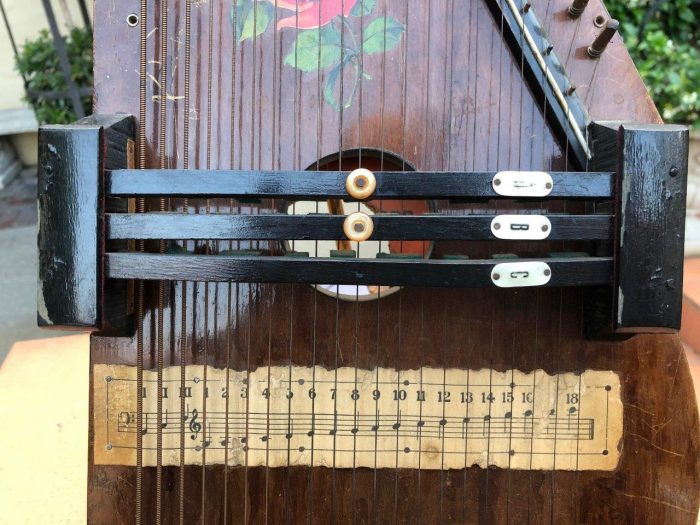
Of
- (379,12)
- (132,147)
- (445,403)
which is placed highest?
(379,12)

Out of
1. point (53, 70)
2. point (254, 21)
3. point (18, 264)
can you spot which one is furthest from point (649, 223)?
point (53, 70)

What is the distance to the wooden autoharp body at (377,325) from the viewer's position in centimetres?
85

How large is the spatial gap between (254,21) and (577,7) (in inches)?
15.3

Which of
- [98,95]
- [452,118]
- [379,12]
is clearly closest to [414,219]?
[452,118]

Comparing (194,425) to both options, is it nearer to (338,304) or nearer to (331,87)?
(338,304)

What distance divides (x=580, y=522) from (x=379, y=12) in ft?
2.23

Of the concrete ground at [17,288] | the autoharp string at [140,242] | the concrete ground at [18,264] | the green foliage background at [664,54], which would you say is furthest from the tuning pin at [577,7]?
the concrete ground at [17,288]

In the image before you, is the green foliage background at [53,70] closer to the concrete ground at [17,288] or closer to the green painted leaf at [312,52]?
the concrete ground at [17,288]

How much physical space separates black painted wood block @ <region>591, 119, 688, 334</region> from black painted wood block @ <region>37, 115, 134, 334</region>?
0.54 metres

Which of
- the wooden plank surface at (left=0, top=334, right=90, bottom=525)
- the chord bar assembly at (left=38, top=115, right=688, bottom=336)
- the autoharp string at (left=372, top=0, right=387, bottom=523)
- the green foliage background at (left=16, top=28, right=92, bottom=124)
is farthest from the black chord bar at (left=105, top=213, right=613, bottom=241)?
the green foliage background at (left=16, top=28, right=92, bottom=124)

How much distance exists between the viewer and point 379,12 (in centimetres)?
87

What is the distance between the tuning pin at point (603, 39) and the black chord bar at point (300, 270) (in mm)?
320

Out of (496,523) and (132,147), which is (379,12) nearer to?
(132,147)

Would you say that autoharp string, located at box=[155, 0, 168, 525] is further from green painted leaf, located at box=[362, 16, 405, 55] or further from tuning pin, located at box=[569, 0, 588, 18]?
tuning pin, located at box=[569, 0, 588, 18]
